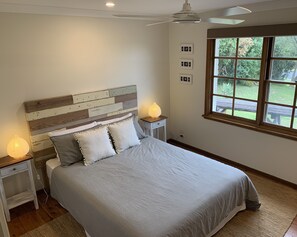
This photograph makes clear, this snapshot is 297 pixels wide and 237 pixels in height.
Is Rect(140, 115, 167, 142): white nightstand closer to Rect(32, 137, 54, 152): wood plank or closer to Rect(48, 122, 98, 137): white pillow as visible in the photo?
Rect(48, 122, 98, 137): white pillow

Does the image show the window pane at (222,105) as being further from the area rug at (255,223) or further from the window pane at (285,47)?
the area rug at (255,223)

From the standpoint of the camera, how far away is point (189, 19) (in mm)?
1748

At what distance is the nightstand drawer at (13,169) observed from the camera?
266 centimetres

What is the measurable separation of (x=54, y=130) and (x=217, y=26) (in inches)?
107

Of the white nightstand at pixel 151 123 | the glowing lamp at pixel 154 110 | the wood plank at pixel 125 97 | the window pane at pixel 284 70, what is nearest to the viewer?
the window pane at pixel 284 70

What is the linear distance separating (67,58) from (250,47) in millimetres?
2478

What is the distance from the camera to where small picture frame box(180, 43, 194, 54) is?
3.94 metres

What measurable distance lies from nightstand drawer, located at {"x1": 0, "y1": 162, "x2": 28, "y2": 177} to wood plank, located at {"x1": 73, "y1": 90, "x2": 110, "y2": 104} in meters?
1.02

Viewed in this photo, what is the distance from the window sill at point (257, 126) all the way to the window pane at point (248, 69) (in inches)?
25.9

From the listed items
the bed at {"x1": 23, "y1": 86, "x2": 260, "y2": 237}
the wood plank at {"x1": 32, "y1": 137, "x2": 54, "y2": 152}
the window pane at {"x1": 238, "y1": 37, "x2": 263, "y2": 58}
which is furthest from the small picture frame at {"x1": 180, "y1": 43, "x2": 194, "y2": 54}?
the wood plank at {"x1": 32, "y1": 137, "x2": 54, "y2": 152}

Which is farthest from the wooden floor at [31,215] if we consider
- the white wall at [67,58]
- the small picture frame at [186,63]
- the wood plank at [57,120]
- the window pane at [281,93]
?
the window pane at [281,93]

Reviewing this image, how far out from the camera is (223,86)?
3.81m

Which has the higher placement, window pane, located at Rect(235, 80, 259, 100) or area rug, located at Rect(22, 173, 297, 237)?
window pane, located at Rect(235, 80, 259, 100)

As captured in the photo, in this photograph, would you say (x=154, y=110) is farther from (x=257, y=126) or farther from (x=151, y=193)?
(x=151, y=193)
